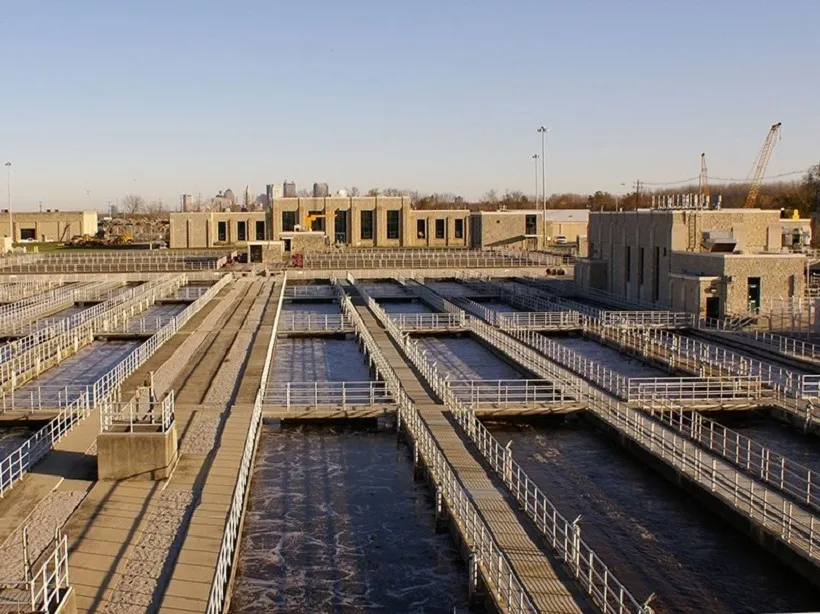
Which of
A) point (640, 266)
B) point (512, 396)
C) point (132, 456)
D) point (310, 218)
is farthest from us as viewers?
point (310, 218)

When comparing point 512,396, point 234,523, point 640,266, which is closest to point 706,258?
point 640,266

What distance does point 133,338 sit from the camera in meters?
44.9

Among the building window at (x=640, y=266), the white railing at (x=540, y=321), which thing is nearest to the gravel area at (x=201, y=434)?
the white railing at (x=540, y=321)

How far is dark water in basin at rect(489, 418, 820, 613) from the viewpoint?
16.3 meters

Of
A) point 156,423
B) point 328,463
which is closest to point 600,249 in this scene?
point 328,463

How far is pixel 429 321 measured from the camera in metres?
48.8

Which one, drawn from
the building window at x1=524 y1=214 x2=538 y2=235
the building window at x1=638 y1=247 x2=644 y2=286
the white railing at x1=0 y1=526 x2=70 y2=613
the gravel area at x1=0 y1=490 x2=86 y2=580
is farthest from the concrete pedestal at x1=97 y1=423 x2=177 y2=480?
the building window at x1=524 y1=214 x2=538 y2=235

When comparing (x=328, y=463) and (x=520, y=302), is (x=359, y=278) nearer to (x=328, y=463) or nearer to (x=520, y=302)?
(x=520, y=302)

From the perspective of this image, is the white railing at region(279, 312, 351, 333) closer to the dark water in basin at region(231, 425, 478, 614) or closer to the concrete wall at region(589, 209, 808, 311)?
the concrete wall at region(589, 209, 808, 311)

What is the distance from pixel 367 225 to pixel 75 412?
89.1 metres

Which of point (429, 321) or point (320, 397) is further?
point (429, 321)

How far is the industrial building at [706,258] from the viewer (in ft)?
147

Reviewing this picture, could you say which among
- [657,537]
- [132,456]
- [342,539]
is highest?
[132,456]

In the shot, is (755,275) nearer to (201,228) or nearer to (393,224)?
(393,224)
